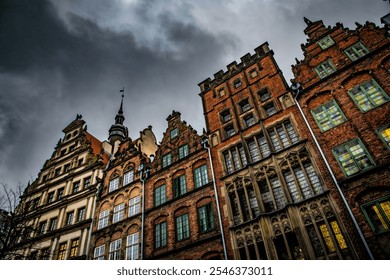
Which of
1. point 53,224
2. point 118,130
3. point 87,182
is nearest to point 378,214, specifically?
point 87,182

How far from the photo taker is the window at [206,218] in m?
15.4

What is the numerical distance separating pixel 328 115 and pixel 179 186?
32.6ft

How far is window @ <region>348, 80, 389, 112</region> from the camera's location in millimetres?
13180

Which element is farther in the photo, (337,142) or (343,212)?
(337,142)

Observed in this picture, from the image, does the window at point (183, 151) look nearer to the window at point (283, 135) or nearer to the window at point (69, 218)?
the window at point (283, 135)

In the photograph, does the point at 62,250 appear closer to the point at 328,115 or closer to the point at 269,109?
the point at 269,109

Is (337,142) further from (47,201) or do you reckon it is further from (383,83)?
(47,201)

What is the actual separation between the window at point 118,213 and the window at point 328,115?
1424 centimetres

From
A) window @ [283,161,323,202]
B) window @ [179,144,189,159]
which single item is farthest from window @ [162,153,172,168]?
window @ [283,161,323,202]

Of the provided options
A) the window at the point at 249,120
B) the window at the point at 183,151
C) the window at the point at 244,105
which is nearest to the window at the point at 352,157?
the window at the point at 249,120

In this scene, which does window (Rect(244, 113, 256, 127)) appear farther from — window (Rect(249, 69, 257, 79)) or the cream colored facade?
the cream colored facade

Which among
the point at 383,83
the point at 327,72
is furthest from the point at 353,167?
the point at 327,72

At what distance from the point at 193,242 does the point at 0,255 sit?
34.2ft

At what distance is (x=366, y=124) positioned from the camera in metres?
12.9
